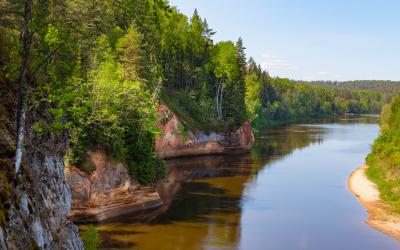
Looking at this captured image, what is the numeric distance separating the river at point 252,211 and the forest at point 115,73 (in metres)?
5.81

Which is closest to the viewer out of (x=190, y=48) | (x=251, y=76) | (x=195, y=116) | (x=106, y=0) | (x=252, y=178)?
(x=252, y=178)

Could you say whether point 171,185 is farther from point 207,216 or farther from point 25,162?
point 25,162

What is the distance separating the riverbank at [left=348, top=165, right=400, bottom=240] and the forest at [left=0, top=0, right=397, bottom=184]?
2109 centimetres

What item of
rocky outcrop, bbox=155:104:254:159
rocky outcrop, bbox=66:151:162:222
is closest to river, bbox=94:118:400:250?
rocky outcrop, bbox=66:151:162:222

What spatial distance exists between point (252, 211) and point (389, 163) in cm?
2575

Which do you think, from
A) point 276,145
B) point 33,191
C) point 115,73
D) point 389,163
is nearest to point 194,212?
point 115,73

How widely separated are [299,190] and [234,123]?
108ft

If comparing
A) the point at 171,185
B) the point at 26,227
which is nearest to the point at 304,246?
the point at 171,185

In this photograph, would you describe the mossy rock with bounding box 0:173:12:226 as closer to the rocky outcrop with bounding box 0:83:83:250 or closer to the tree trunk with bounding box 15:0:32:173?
the rocky outcrop with bounding box 0:83:83:250

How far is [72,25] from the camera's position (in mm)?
15070

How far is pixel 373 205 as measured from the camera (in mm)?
46500

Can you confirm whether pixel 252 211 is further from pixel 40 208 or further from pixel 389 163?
pixel 40 208

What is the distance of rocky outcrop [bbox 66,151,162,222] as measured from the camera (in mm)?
35656

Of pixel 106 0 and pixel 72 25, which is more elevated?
pixel 106 0
